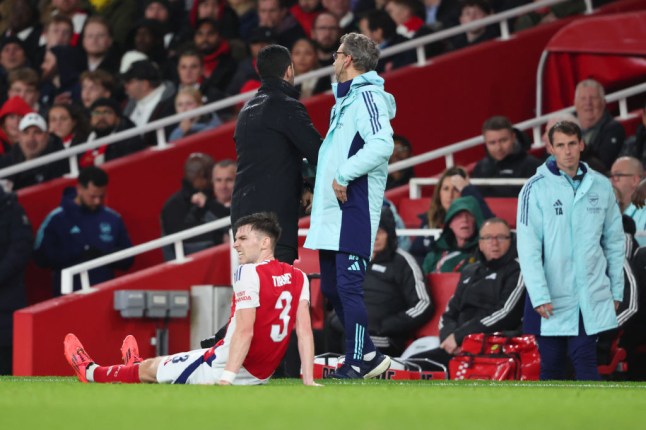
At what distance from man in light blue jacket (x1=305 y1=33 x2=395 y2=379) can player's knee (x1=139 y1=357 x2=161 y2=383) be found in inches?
45.6

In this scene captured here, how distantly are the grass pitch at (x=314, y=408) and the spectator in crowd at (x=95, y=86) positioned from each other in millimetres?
9581

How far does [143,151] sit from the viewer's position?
16.8m

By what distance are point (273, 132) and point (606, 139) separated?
5637 millimetres

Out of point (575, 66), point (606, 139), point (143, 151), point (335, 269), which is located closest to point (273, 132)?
point (335, 269)

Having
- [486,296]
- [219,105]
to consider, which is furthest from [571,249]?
[219,105]

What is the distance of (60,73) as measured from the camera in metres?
19.6

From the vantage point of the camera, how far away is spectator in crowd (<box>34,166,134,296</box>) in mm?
15102

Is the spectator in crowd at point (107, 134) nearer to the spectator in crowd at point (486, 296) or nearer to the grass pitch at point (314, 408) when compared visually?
the spectator in crowd at point (486, 296)

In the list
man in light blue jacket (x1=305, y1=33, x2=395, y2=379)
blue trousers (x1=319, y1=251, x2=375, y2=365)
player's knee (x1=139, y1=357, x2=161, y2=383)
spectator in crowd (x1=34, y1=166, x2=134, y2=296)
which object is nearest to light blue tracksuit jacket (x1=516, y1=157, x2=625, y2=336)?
man in light blue jacket (x1=305, y1=33, x2=395, y2=379)

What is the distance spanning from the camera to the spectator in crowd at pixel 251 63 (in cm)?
1844

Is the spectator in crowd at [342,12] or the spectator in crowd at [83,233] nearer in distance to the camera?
the spectator in crowd at [83,233]

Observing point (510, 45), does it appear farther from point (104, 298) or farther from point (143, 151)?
point (104, 298)

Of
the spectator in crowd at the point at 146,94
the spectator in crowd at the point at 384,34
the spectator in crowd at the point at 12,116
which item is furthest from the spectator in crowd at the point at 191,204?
the spectator in crowd at the point at 384,34

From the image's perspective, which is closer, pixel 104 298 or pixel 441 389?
pixel 441 389
